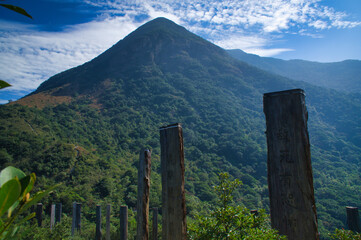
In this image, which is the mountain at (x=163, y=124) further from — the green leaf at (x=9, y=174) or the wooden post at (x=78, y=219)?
the green leaf at (x=9, y=174)

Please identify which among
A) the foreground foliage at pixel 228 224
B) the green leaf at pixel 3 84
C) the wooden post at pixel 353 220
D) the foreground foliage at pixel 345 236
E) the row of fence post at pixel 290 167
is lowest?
the wooden post at pixel 353 220

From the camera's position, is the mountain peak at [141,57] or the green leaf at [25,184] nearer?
the green leaf at [25,184]

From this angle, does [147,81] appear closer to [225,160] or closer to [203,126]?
[203,126]

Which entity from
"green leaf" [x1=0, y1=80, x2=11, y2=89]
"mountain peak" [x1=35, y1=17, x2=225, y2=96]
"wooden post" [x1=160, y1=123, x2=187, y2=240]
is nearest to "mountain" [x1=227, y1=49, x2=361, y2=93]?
"mountain peak" [x1=35, y1=17, x2=225, y2=96]

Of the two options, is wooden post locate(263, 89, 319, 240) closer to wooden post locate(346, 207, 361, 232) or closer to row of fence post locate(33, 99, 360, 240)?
row of fence post locate(33, 99, 360, 240)

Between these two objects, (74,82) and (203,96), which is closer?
(74,82)

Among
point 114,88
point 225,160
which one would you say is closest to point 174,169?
point 225,160

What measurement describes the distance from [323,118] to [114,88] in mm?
40846

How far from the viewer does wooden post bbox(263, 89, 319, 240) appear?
170cm

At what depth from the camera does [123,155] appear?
25.4 meters

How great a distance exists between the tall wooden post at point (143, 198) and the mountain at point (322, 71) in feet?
253

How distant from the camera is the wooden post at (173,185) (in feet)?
7.22

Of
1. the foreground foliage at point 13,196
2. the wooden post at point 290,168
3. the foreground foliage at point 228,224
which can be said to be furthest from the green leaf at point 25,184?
the foreground foliage at point 228,224

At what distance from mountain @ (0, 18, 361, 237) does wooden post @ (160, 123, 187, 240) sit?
19.4 feet
